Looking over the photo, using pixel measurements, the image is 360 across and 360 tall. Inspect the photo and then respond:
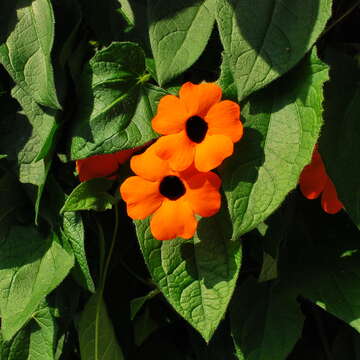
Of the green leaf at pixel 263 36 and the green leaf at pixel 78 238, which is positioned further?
the green leaf at pixel 78 238

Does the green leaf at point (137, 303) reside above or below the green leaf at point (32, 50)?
below

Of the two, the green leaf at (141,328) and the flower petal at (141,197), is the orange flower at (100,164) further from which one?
the green leaf at (141,328)

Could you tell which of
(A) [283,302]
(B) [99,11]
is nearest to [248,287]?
(A) [283,302]

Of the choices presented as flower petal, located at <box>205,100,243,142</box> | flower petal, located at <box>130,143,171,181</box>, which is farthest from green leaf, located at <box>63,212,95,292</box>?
flower petal, located at <box>205,100,243,142</box>

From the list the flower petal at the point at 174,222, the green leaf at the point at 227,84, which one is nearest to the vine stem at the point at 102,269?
the flower petal at the point at 174,222

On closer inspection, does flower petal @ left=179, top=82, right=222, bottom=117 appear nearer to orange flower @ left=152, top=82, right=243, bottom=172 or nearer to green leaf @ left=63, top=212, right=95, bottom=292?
orange flower @ left=152, top=82, right=243, bottom=172

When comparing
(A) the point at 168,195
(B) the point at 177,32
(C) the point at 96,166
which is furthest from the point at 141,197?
(B) the point at 177,32

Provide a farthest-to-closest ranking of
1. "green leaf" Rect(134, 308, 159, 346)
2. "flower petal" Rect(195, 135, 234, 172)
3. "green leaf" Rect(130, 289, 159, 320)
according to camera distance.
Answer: "green leaf" Rect(134, 308, 159, 346)
"green leaf" Rect(130, 289, 159, 320)
"flower petal" Rect(195, 135, 234, 172)
